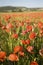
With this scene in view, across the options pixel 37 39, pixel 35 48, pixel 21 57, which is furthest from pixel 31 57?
pixel 37 39

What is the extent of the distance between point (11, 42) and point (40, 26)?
93cm

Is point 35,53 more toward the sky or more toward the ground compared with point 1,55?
more toward the ground

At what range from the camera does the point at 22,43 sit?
291 centimetres

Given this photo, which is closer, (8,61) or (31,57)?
(8,61)

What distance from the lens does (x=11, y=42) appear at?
3066 millimetres

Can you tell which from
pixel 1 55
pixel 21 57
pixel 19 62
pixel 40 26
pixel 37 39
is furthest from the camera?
pixel 40 26

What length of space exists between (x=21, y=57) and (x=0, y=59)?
0.35 m

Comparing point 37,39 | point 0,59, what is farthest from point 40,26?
point 0,59

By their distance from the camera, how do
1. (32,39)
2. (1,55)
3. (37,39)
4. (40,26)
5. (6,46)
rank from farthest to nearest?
1. (40,26)
2. (37,39)
3. (32,39)
4. (6,46)
5. (1,55)

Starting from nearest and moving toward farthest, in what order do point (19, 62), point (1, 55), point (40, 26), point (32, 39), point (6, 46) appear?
point (1, 55), point (19, 62), point (6, 46), point (32, 39), point (40, 26)

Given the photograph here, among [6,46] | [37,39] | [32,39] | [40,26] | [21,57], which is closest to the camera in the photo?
[21,57]

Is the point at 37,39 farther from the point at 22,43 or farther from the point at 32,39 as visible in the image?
A: the point at 22,43

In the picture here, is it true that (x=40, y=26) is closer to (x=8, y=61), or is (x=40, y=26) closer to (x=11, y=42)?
(x=11, y=42)

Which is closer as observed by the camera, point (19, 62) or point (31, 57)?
point (19, 62)
